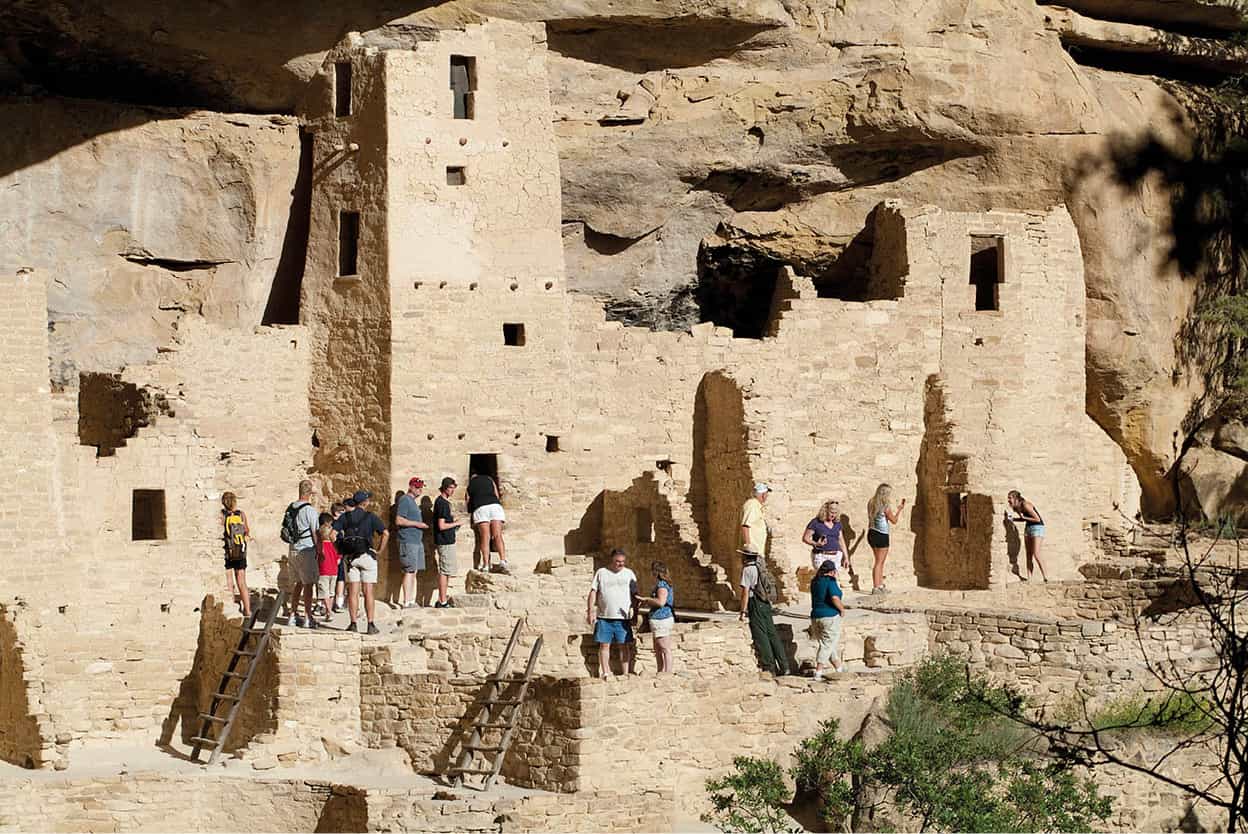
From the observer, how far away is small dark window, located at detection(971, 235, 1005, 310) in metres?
27.5

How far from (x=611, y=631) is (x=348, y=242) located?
6230 millimetres

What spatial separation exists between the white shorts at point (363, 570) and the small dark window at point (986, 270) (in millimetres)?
9228

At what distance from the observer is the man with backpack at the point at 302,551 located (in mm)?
21672

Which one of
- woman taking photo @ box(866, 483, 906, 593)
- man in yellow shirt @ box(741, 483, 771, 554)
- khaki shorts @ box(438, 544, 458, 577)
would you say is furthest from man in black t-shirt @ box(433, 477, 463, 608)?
woman taking photo @ box(866, 483, 906, 593)

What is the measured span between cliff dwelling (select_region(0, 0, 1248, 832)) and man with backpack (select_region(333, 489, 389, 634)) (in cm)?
5

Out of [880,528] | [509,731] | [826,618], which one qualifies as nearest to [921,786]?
[826,618]

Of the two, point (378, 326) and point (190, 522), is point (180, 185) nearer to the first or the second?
point (378, 326)

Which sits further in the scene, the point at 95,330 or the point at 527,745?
the point at 95,330

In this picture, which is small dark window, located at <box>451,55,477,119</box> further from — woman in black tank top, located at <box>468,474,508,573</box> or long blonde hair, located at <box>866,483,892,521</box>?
long blonde hair, located at <box>866,483,892,521</box>

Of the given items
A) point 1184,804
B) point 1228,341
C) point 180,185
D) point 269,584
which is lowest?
point 1184,804

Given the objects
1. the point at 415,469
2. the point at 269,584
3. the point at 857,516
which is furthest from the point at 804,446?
the point at 269,584

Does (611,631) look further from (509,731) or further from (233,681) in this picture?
(233,681)

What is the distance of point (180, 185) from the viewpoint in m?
25.4

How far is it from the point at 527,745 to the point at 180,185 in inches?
337
